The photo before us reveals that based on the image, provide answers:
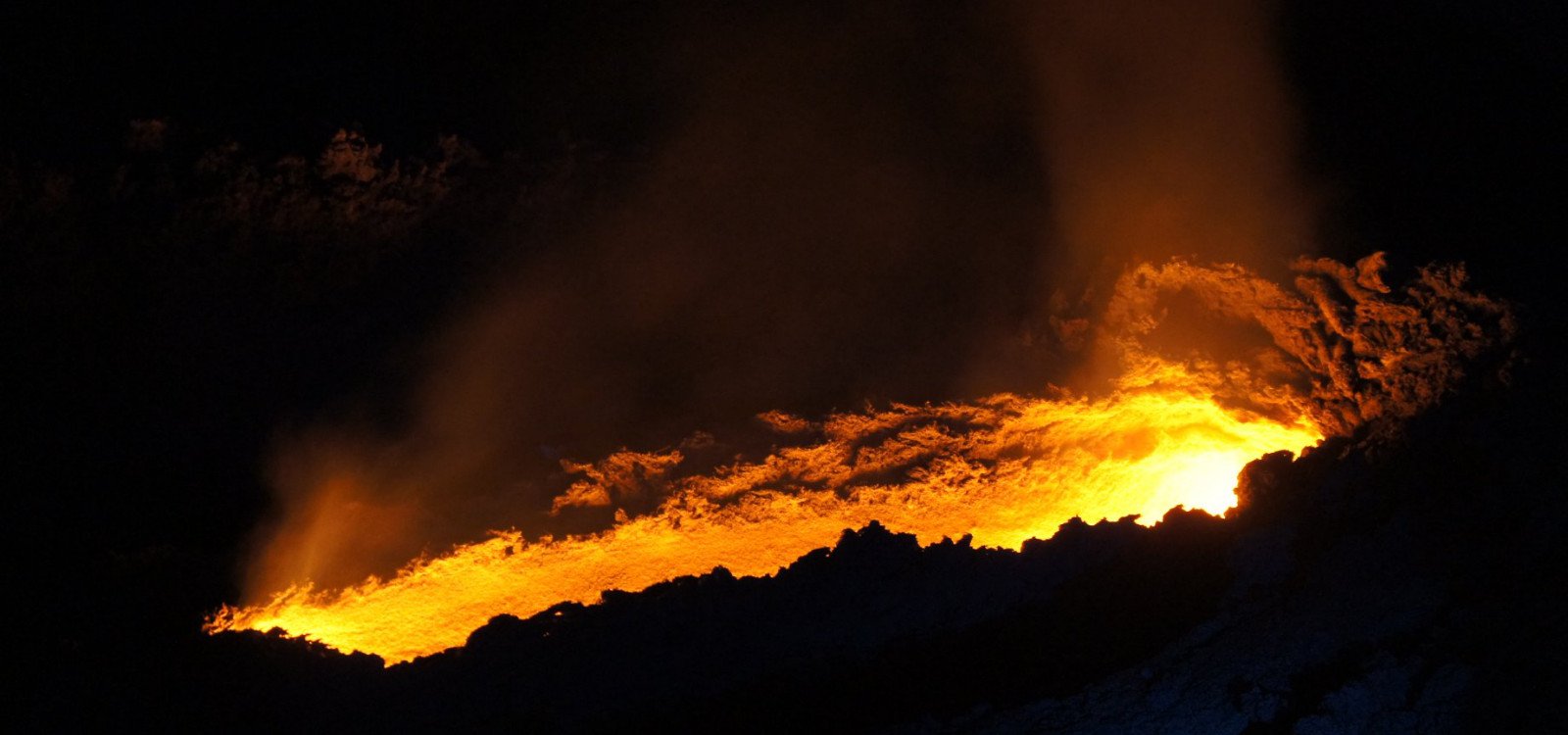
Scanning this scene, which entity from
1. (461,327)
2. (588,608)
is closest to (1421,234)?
(588,608)

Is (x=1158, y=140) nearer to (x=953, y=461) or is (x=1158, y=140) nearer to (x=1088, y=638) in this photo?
(x=953, y=461)

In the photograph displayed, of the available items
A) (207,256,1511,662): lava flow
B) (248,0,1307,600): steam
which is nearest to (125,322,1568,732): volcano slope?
(207,256,1511,662): lava flow

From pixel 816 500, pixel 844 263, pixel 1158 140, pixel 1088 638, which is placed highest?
pixel 1158 140

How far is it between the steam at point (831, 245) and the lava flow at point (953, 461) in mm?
116

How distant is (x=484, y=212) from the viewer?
436 centimetres

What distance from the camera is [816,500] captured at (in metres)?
4.20

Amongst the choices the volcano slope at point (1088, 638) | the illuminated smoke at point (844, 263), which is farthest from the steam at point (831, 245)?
the volcano slope at point (1088, 638)

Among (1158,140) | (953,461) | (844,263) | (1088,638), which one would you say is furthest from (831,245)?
(1088,638)

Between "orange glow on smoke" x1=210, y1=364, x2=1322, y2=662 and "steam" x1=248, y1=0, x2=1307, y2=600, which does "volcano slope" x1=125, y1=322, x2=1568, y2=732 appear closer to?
"orange glow on smoke" x1=210, y1=364, x2=1322, y2=662

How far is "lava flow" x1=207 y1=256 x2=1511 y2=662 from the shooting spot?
374cm

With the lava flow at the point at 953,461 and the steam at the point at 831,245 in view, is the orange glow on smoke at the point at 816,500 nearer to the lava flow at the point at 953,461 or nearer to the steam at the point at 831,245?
→ the lava flow at the point at 953,461

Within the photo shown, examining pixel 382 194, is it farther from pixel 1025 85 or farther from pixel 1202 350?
pixel 1202 350

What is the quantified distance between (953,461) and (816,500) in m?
0.68

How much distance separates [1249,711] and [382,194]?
159 inches
